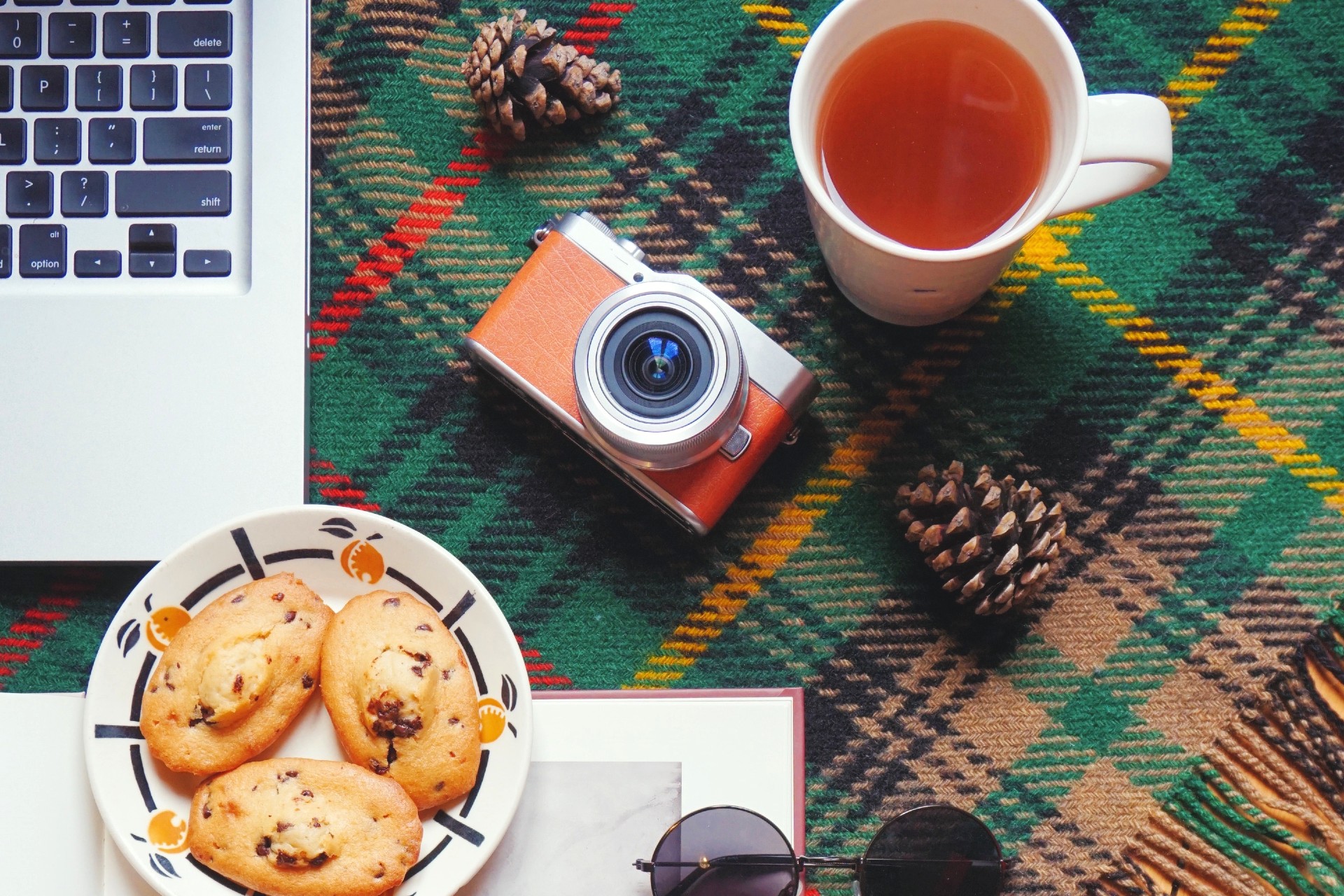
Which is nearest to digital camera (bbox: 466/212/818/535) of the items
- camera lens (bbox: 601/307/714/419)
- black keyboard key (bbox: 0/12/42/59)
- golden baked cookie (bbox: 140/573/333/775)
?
camera lens (bbox: 601/307/714/419)

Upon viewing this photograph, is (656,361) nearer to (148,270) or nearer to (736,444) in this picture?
(736,444)

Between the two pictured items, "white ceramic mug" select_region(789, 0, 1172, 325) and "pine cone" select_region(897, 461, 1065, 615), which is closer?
"white ceramic mug" select_region(789, 0, 1172, 325)

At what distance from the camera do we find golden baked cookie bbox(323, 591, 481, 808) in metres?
0.63

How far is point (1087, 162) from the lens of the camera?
0.57 m

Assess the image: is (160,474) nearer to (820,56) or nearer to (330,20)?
(330,20)

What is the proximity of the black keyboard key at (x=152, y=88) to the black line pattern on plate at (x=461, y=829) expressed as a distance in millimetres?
448

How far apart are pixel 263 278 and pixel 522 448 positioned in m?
0.19

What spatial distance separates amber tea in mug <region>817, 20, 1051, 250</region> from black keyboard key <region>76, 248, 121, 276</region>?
416 mm

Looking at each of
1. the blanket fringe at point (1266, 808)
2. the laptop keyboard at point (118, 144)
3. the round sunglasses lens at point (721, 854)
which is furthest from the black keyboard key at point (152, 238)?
the blanket fringe at point (1266, 808)

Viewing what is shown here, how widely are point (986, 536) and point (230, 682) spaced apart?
1.48ft

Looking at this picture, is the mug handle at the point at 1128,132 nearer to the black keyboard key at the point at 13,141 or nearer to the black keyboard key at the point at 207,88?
the black keyboard key at the point at 207,88

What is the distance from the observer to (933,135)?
62 cm

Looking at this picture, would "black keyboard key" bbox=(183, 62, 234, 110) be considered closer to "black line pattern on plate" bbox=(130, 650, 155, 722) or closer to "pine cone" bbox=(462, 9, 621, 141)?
"pine cone" bbox=(462, 9, 621, 141)

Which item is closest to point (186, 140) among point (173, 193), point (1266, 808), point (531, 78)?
point (173, 193)
